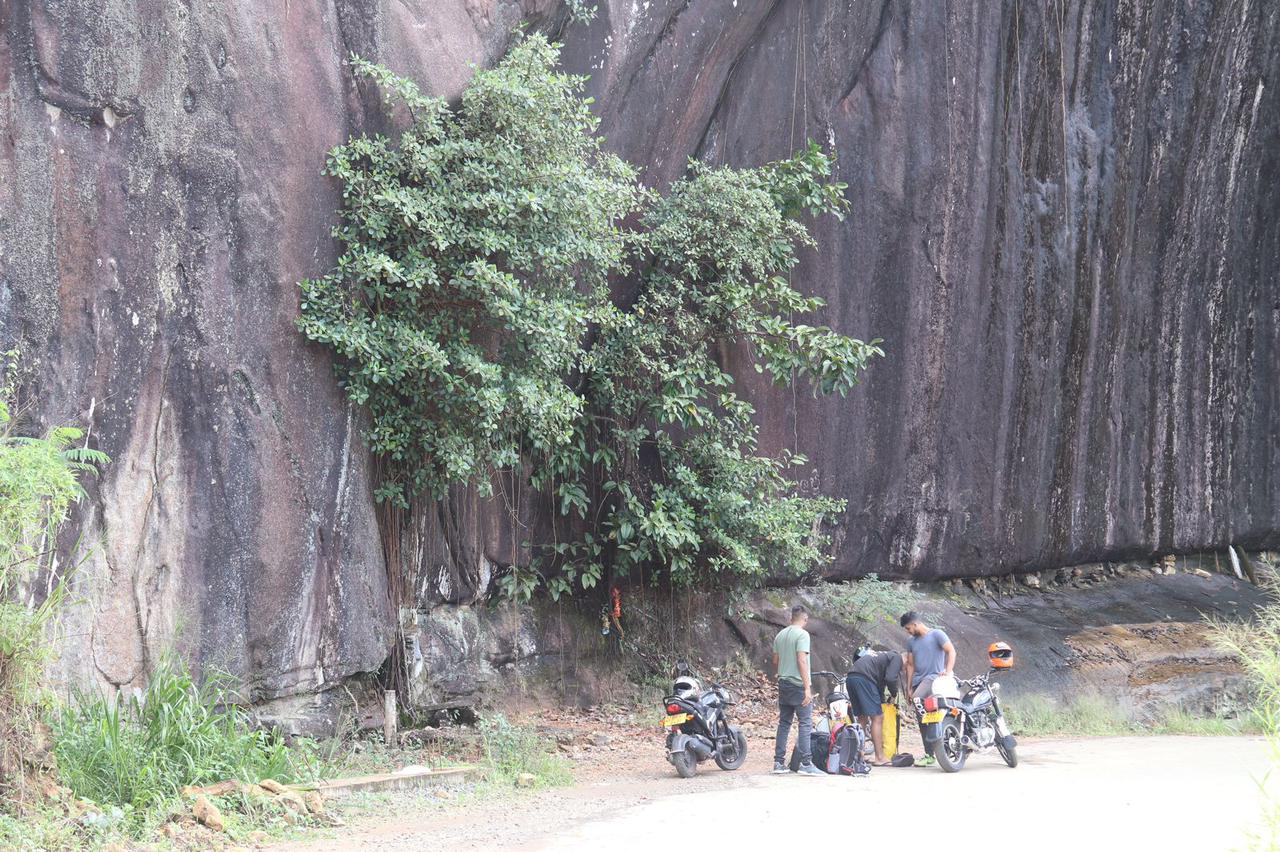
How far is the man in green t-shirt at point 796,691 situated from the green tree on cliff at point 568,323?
2335 mm

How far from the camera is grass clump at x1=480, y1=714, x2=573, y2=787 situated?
323 inches

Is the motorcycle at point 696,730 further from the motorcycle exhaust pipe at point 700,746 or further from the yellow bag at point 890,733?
the yellow bag at point 890,733

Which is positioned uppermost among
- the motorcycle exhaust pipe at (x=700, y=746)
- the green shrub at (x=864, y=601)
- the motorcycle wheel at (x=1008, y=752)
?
the green shrub at (x=864, y=601)

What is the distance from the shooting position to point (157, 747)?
263 inches

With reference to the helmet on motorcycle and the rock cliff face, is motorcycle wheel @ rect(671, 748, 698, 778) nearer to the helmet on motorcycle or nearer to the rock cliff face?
the helmet on motorcycle

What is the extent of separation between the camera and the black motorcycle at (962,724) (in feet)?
28.7

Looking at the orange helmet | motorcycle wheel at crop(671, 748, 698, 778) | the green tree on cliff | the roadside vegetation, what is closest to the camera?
motorcycle wheel at crop(671, 748, 698, 778)

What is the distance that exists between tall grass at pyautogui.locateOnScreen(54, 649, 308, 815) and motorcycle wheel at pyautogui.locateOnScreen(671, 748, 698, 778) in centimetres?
265

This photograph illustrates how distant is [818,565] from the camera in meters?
14.4

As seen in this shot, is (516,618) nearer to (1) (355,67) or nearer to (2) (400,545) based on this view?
(2) (400,545)

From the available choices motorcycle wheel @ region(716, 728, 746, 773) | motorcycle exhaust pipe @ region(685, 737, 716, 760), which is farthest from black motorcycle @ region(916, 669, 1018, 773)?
motorcycle exhaust pipe @ region(685, 737, 716, 760)

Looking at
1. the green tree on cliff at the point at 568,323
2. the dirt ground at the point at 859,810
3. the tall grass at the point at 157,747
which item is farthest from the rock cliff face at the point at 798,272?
the dirt ground at the point at 859,810

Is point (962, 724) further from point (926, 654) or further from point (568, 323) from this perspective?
point (568, 323)

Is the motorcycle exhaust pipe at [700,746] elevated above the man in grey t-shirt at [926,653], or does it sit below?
below
